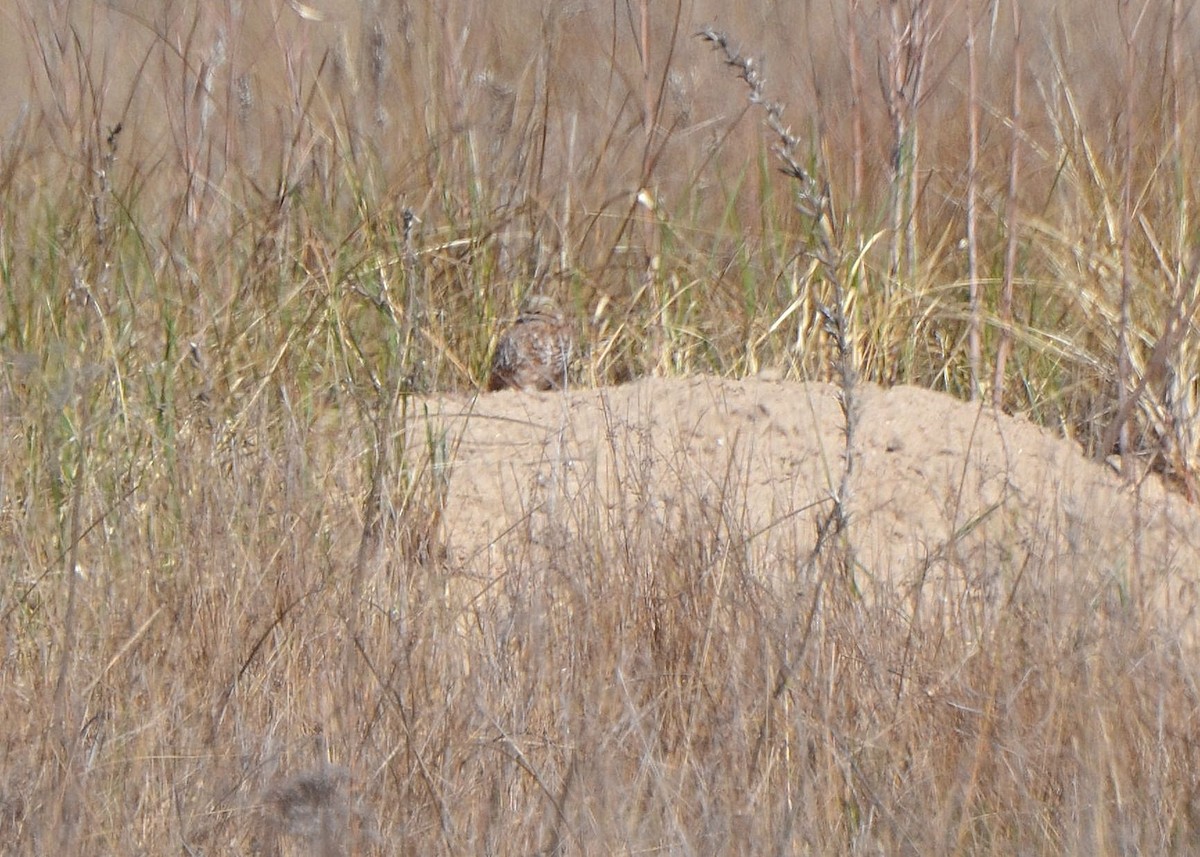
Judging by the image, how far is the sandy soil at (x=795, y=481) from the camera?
2.61m

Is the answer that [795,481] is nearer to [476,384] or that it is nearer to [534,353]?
[534,353]

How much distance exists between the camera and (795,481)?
3.06 m

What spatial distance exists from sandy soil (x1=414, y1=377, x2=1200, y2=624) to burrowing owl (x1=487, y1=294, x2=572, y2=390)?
0.54ft

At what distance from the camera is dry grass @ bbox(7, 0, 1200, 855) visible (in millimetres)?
1952

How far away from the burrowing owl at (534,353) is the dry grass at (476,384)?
0.19 metres

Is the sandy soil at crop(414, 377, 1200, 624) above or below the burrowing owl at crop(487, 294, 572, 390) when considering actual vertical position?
below

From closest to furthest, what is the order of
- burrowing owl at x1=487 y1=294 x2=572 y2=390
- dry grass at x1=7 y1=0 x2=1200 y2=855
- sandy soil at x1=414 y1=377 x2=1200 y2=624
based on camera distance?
dry grass at x1=7 y1=0 x2=1200 y2=855, sandy soil at x1=414 y1=377 x2=1200 y2=624, burrowing owl at x1=487 y1=294 x2=572 y2=390

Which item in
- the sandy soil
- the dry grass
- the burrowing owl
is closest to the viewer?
the dry grass

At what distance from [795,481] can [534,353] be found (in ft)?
2.90

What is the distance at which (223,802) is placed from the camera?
1.91 meters

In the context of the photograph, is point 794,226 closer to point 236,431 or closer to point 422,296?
point 422,296

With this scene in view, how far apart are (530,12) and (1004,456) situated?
9.59ft

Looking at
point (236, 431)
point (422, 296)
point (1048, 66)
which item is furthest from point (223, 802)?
point (1048, 66)

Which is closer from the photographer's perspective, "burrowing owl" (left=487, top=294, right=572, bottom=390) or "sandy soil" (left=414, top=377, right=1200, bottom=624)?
"sandy soil" (left=414, top=377, right=1200, bottom=624)
